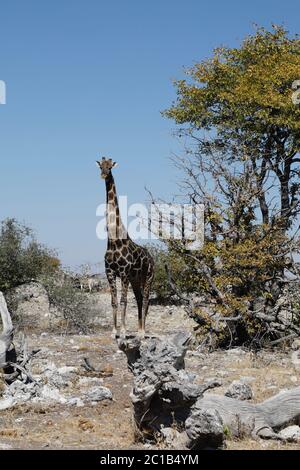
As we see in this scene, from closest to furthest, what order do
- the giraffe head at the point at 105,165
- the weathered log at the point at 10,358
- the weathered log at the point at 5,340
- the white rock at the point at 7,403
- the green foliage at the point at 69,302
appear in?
the white rock at the point at 7,403 → the weathered log at the point at 10,358 → the weathered log at the point at 5,340 → the giraffe head at the point at 105,165 → the green foliage at the point at 69,302

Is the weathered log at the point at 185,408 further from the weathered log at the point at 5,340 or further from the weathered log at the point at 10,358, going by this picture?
the weathered log at the point at 5,340

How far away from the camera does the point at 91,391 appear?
997 centimetres

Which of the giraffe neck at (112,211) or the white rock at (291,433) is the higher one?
the giraffe neck at (112,211)

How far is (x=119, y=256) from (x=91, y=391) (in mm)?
5181

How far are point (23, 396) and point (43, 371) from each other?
1844 mm

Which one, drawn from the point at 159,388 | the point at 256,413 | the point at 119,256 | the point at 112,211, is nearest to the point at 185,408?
the point at 159,388

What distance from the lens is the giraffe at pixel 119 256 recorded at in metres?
14.9

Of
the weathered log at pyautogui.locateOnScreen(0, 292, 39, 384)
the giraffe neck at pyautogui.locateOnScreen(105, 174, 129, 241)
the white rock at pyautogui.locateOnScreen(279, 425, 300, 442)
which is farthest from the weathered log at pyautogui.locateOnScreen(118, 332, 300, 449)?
the giraffe neck at pyautogui.locateOnScreen(105, 174, 129, 241)

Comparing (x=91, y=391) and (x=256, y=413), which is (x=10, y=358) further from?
(x=256, y=413)

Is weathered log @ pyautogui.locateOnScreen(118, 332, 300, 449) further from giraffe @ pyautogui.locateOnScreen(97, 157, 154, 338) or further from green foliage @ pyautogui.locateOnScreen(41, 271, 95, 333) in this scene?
green foliage @ pyautogui.locateOnScreen(41, 271, 95, 333)

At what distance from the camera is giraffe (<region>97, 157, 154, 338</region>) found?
14.9 meters

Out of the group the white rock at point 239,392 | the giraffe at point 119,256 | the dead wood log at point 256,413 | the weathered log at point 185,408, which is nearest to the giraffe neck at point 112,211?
the giraffe at point 119,256

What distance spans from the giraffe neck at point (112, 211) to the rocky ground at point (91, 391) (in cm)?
240

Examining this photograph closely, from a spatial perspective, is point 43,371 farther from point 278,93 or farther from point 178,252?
point 278,93
